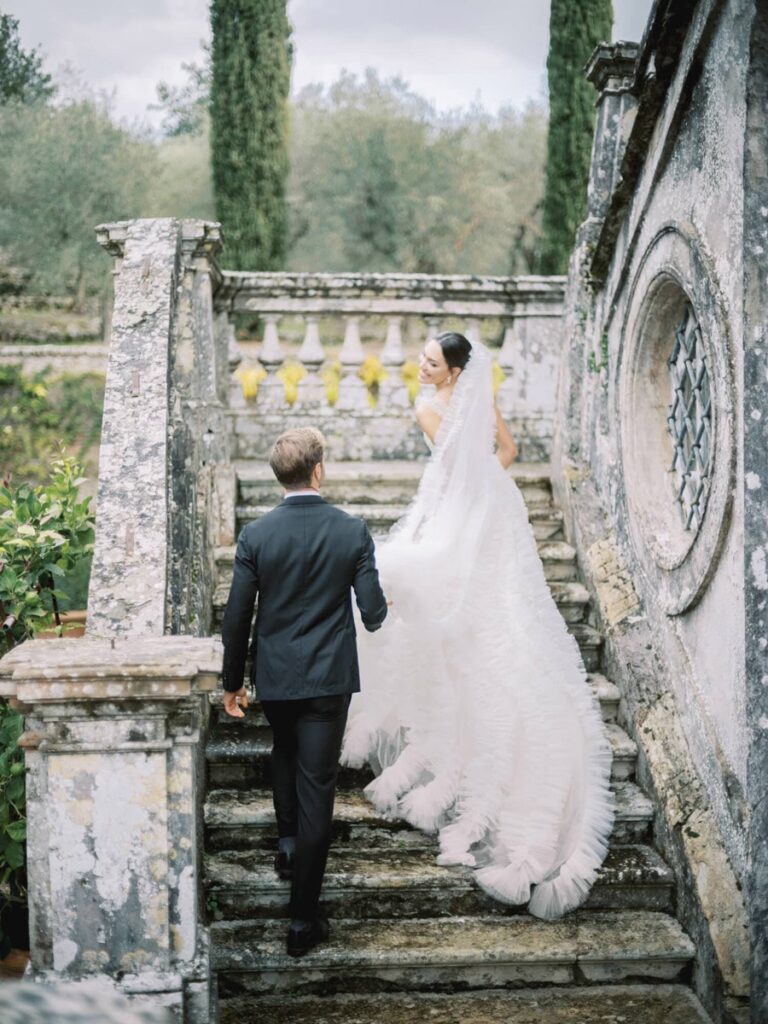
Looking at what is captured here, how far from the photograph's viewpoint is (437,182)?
17.3 metres

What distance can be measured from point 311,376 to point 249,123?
838 cm

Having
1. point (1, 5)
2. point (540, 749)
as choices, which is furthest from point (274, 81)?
point (540, 749)

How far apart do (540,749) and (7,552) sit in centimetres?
229

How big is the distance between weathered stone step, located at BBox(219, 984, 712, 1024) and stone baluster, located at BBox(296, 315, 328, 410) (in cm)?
389

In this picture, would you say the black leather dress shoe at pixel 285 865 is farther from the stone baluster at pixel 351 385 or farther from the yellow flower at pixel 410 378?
the yellow flower at pixel 410 378

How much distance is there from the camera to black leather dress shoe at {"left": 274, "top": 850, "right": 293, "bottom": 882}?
3.70m

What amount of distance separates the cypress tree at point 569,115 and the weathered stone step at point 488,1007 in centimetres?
1125

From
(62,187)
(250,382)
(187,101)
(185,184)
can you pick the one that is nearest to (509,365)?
(250,382)

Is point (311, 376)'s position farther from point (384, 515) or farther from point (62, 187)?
point (62, 187)

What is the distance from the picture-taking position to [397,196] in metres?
16.9

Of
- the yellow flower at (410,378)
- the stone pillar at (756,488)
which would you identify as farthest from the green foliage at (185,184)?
the stone pillar at (756,488)

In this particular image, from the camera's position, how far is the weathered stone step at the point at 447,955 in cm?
352

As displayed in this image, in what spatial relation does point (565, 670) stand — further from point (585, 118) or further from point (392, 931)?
point (585, 118)

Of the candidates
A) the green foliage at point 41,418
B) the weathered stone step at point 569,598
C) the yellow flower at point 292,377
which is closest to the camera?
the weathered stone step at point 569,598
